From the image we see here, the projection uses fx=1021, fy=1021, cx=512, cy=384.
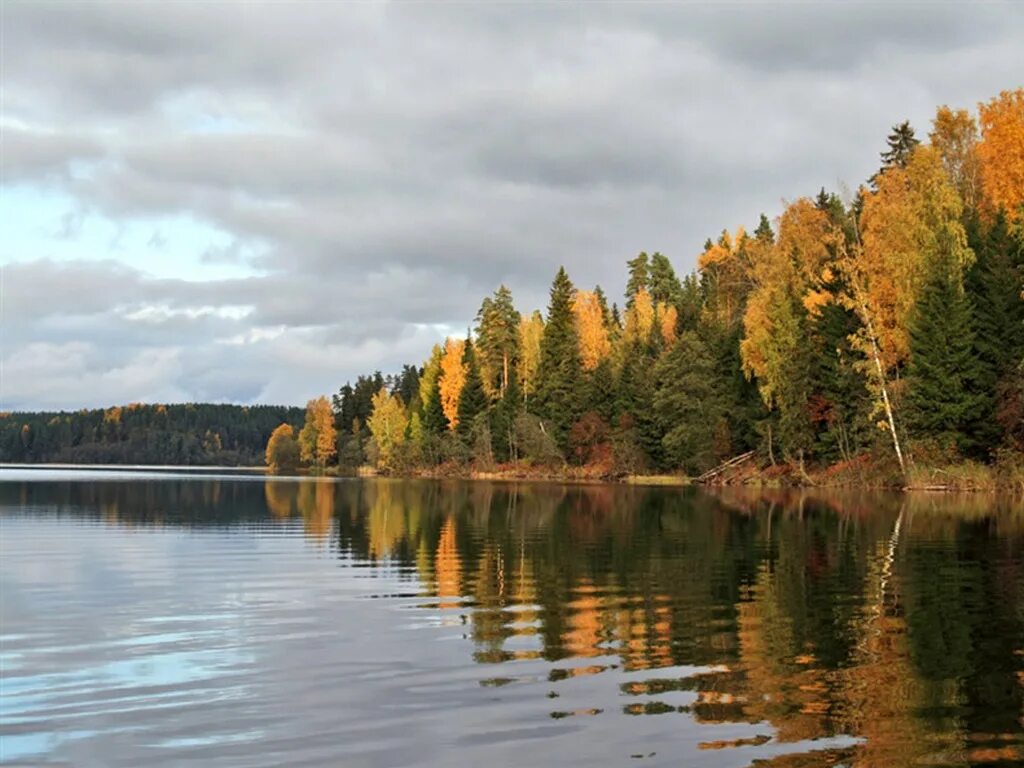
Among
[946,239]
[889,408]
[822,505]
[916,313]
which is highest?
[946,239]

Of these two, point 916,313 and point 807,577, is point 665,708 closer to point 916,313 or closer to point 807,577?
point 807,577

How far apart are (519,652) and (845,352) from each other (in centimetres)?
6252

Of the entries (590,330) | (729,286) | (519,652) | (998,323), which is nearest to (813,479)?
(998,323)

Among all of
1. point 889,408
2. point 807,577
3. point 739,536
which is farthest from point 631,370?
point 807,577

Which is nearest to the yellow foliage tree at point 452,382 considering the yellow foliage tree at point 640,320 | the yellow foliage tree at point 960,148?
the yellow foliage tree at point 640,320

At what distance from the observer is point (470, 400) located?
443ft

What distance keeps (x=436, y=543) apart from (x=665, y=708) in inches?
875

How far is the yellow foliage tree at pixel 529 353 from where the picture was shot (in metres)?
128

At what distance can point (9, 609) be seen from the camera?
1912cm

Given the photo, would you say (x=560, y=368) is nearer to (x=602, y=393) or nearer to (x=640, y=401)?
(x=602, y=393)

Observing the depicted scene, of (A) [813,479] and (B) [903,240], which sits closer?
(B) [903,240]

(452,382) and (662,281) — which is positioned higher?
(662,281)

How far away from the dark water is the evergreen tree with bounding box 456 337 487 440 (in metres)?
100

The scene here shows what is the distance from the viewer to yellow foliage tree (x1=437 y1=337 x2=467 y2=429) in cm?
13888
